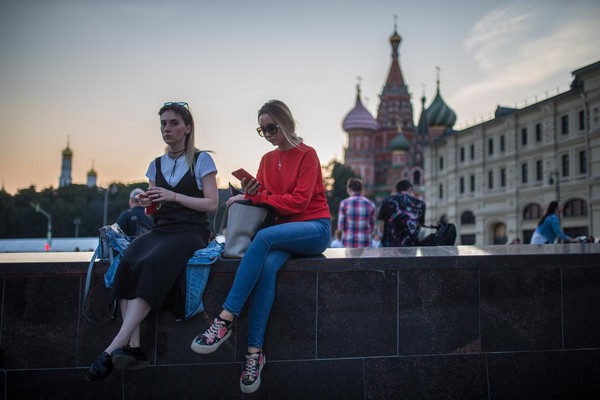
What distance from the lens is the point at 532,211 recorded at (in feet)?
149

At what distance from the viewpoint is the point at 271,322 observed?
4.43m

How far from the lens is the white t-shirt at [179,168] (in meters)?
4.54

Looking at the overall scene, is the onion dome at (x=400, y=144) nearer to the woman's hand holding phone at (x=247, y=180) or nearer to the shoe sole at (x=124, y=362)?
the woman's hand holding phone at (x=247, y=180)

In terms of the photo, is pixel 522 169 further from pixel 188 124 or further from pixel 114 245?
pixel 114 245

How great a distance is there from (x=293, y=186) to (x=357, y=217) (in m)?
5.04

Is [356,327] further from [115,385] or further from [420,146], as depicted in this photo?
[420,146]

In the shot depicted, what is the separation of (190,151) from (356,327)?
6.26 ft

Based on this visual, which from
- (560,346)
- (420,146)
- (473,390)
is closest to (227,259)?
(473,390)

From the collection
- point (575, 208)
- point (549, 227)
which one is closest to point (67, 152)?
point (575, 208)

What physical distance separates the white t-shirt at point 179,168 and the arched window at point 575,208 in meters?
39.1

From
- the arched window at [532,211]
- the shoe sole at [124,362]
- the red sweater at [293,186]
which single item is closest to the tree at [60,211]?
the arched window at [532,211]

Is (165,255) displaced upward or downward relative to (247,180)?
downward

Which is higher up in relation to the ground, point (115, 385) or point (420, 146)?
point (420, 146)

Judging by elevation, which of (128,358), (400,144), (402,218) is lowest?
(128,358)
